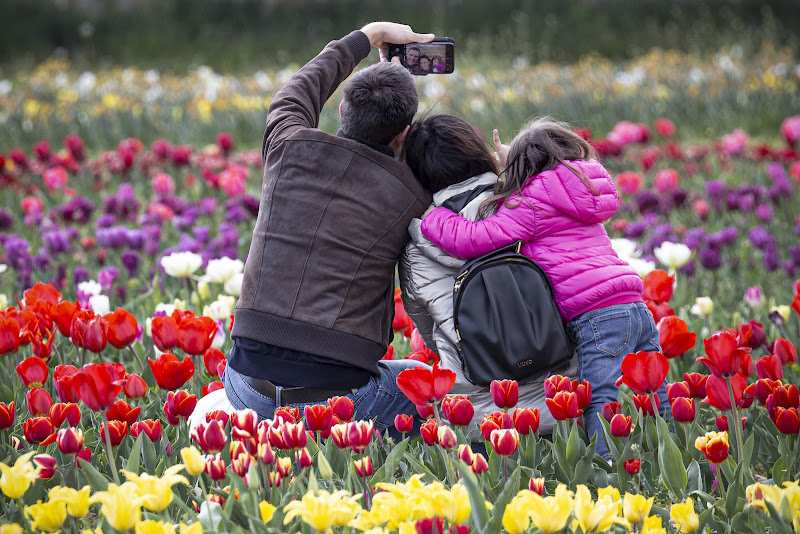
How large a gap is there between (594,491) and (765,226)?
326 cm

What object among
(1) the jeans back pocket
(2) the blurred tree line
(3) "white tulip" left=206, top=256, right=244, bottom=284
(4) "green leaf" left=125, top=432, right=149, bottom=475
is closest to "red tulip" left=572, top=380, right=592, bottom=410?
(1) the jeans back pocket

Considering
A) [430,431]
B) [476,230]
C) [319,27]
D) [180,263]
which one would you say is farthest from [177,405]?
[319,27]

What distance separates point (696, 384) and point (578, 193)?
0.62 m

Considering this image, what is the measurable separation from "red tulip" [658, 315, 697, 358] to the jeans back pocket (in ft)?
0.34

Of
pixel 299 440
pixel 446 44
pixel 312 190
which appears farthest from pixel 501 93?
pixel 299 440

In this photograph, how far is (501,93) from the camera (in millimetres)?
9281

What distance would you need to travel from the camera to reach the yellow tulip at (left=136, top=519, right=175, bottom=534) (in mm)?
1439

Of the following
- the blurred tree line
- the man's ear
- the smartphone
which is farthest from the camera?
the blurred tree line

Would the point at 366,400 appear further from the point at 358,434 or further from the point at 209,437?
the point at 209,437

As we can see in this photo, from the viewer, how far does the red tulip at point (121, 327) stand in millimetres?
2424

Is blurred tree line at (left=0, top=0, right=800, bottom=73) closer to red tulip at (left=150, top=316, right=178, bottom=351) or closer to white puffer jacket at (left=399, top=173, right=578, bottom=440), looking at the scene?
white puffer jacket at (left=399, top=173, right=578, bottom=440)

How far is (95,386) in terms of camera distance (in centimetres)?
191

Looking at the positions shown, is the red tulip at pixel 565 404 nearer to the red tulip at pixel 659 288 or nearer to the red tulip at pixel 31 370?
the red tulip at pixel 659 288

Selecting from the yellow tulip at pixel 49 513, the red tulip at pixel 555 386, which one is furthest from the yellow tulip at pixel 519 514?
the yellow tulip at pixel 49 513
